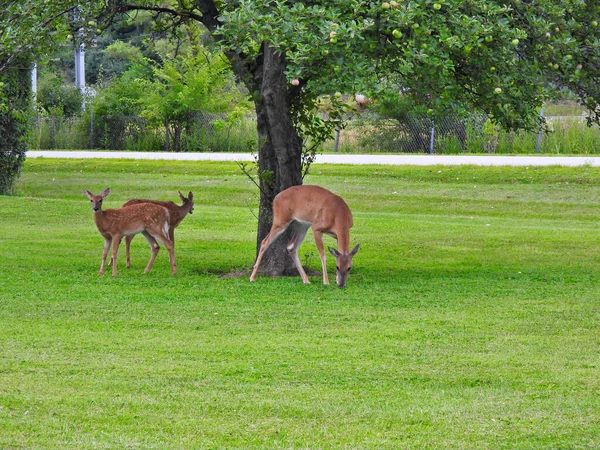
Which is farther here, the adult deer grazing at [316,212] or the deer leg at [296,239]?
the deer leg at [296,239]

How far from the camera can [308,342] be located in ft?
33.2

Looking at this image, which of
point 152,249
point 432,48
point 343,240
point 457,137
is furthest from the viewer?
point 457,137

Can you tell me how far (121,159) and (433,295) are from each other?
21542mm

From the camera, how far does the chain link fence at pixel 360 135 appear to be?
1351 inches

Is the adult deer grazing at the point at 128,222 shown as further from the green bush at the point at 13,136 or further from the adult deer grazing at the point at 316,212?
the green bush at the point at 13,136

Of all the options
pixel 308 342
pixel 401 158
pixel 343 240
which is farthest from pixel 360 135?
pixel 308 342

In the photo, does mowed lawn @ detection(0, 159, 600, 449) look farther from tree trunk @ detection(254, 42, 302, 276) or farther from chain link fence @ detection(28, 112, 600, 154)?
chain link fence @ detection(28, 112, 600, 154)

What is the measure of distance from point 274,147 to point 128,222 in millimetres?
2208

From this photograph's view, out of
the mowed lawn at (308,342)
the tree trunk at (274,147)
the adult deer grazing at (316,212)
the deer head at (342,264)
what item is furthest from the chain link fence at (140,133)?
the deer head at (342,264)

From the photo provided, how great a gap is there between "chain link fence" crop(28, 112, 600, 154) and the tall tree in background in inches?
721

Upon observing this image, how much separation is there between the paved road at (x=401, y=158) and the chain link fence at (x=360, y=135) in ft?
3.94

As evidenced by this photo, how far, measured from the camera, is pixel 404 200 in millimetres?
25062

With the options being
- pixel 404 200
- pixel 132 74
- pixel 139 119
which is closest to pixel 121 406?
pixel 404 200

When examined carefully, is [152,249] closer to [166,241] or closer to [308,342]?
[166,241]
